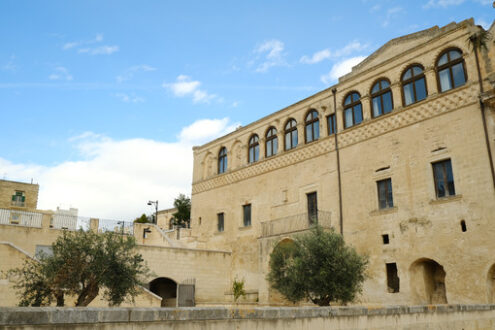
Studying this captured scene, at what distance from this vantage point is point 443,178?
1581 cm

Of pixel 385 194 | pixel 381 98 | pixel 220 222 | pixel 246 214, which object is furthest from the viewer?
pixel 220 222

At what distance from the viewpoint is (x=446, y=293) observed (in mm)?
14562

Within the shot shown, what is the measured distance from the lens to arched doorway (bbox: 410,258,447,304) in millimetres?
15508

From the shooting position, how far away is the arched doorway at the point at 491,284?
44.4 ft

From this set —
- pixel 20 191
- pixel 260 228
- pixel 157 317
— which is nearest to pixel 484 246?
pixel 260 228

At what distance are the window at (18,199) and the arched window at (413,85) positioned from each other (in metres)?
37.7

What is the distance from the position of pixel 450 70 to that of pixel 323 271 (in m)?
9.28

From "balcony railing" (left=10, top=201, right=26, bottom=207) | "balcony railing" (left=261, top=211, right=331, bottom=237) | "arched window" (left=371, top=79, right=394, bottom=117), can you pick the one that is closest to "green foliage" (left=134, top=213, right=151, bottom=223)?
"balcony railing" (left=10, top=201, right=26, bottom=207)

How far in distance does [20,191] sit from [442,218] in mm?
39478

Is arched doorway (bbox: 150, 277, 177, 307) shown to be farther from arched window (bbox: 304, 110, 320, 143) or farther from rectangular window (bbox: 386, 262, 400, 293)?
rectangular window (bbox: 386, 262, 400, 293)

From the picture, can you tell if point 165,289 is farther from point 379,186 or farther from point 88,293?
point 379,186

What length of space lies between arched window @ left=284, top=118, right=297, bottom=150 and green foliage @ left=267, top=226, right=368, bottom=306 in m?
8.25

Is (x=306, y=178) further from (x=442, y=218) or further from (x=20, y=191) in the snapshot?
(x=20, y=191)

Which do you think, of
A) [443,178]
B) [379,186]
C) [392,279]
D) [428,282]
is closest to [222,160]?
Answer: [379,186]
